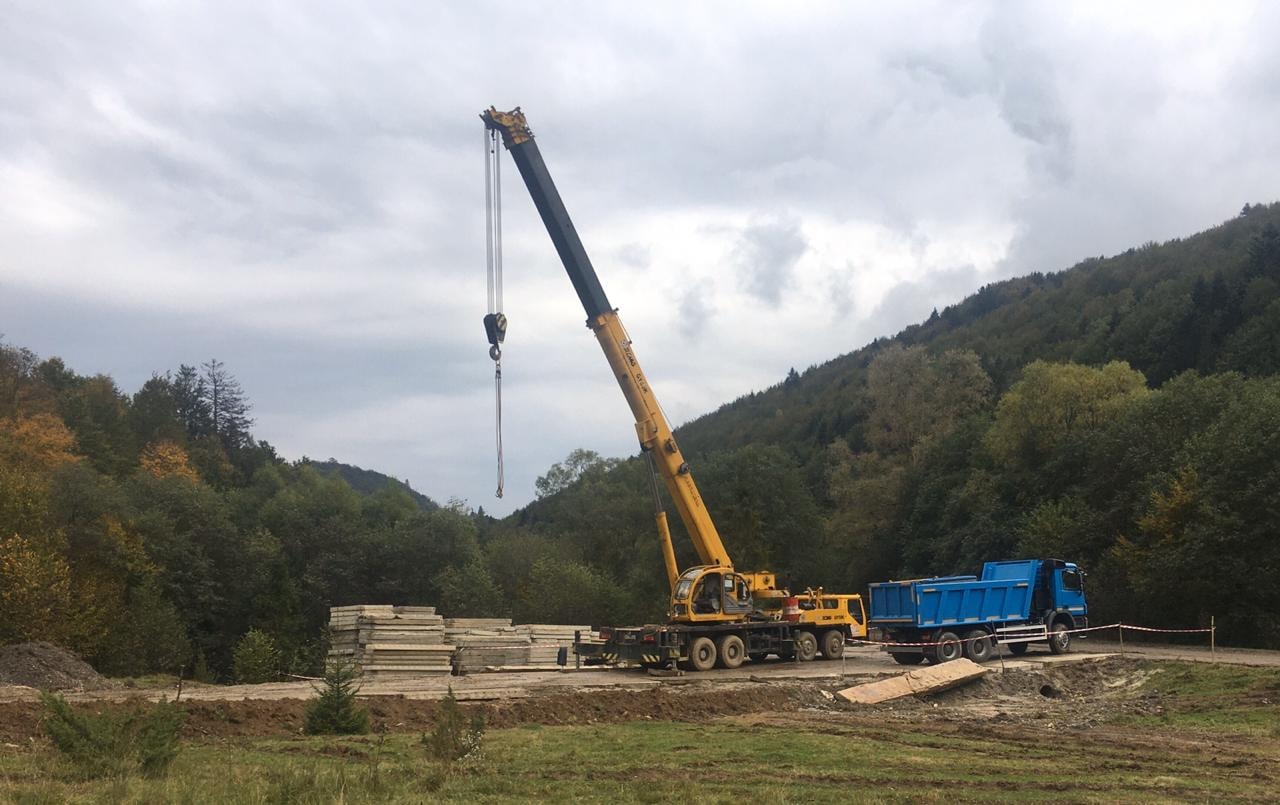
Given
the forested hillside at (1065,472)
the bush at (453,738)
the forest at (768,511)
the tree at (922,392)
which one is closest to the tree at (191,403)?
the forest at (768,511)

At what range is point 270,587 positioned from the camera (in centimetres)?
5588

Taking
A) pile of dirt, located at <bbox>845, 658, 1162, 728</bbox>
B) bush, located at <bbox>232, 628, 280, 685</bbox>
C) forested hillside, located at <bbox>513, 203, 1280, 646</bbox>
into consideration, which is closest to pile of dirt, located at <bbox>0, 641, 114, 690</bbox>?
bush, located at <bbox>232, 628, 280, 685</bbox>

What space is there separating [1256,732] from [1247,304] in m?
58.6

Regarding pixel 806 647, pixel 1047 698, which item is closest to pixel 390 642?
pixel 806 647

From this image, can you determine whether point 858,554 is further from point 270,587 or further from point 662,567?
point 270,587

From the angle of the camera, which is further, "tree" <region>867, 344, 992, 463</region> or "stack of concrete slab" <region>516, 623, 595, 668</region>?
"tree" <region>867, 344, 992, 463</region>

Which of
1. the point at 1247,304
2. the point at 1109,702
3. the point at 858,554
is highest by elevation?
the point at 1247,304

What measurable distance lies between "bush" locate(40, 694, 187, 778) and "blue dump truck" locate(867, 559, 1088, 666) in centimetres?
1968

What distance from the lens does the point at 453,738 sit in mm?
12578

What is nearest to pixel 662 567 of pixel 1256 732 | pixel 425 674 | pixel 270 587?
pixel 270 587

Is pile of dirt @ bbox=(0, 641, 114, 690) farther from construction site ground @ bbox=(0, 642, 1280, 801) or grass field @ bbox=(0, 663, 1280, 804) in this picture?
grass field @ bbox=(0, 663, 1280, 804)

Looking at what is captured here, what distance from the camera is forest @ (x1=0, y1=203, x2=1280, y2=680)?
36.0m

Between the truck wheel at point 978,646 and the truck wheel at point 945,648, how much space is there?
252mm

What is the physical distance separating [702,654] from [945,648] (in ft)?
21.4
